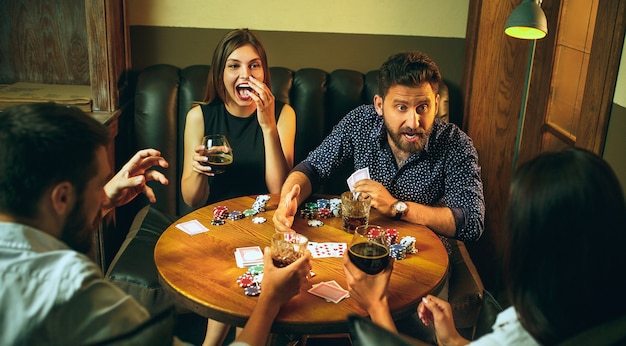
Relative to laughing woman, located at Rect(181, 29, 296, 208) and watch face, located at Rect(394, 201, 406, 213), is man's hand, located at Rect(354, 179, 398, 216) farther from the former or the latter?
laughing woman, located at Rect(181, 29, 296, 208)

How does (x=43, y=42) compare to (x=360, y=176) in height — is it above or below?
above

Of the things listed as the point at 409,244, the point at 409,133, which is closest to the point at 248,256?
the point at 409,244

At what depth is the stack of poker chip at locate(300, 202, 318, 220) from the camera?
2.23 m

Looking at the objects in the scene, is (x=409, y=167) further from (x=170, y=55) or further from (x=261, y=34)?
(x=170, y=55)

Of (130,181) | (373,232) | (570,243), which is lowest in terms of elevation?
(373,232)

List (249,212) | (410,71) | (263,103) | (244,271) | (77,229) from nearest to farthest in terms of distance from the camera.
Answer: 1. (77,229)
2. (244,271)
3. (249,212)
4. (410,71)
5. (263,103)

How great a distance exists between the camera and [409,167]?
8.18ft

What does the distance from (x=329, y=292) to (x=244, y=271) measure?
0.29m

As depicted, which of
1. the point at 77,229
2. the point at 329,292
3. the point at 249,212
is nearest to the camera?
the point at 77,229

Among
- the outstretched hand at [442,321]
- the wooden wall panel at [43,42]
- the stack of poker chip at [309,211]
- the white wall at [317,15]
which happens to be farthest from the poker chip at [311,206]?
the wooden wall panel at [43,42]

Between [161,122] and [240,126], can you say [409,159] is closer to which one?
[240,126]

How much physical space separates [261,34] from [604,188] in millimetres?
2707

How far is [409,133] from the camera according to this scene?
2385 mm

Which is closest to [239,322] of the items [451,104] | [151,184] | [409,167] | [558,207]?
[558,207]
